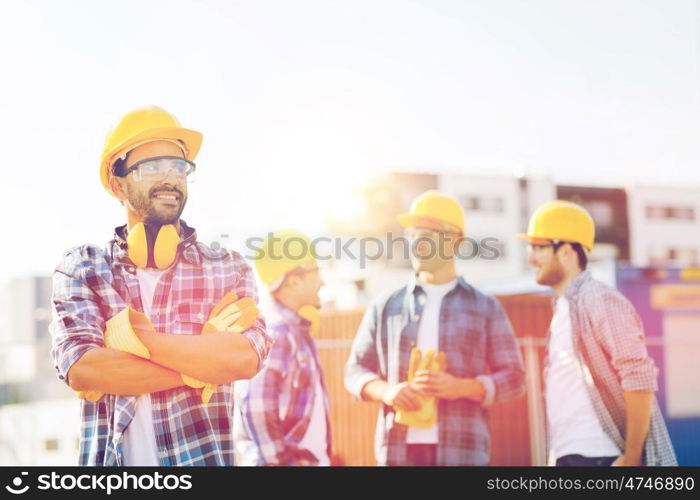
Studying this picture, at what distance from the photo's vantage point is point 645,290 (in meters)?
7.00

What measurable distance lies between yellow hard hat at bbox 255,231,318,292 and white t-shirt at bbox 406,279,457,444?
0.56 m

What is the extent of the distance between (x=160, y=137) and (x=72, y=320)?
2.24 feet

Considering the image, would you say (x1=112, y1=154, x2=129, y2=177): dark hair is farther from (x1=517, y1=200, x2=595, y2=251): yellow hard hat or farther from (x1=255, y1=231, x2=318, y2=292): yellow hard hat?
(x1=517, y1=200, x2=595, y2=251): yellow hard hat

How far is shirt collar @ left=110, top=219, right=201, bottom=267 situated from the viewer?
9.32 feet

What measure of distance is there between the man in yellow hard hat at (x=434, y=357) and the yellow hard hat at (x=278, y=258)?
45cm

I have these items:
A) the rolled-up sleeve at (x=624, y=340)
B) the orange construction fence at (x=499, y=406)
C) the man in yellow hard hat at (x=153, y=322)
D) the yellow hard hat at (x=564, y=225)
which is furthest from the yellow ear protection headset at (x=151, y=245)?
the orange construction fence at (x=499, y=406)

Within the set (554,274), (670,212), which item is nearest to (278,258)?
(554,274)

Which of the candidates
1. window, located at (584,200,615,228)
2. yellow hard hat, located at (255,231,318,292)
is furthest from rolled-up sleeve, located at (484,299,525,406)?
yellow hard hat, located at (255,231,318,292)

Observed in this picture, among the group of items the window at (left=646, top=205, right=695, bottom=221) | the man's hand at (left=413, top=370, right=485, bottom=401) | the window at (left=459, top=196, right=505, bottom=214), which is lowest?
the man's hand at (left=413, top=370, right=485, bottom=401)

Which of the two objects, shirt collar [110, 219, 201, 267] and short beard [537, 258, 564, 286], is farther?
short beard [537, 258, 564, 286]

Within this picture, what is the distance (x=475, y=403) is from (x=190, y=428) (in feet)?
4.45

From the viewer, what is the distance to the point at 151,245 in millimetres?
2861
